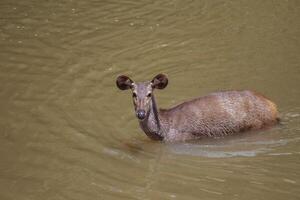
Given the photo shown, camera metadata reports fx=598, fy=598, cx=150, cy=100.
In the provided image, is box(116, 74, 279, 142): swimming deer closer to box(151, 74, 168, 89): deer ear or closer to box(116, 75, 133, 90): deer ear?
box(116, 75, 133, 90): deer ear

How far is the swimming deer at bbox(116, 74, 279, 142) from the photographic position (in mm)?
9000

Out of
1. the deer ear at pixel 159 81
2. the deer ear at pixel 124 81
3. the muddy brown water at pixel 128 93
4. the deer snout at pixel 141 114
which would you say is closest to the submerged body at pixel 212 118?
the muddy brown water at pixel 128 93

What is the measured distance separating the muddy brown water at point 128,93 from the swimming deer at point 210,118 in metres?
0.18

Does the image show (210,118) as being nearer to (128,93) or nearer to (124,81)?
(124,81)

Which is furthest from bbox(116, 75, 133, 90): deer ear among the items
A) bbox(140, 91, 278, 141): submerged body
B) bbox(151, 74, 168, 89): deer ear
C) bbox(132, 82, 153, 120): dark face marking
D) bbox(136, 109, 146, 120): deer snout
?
bbox(136, 109, 146, 120): deer snout

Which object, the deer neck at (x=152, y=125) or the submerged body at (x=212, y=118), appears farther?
the submerged body at (x=212, y=118)

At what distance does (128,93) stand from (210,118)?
6.92ft

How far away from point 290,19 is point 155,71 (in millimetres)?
3934

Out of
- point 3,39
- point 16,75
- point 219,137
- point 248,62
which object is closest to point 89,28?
point 3,39

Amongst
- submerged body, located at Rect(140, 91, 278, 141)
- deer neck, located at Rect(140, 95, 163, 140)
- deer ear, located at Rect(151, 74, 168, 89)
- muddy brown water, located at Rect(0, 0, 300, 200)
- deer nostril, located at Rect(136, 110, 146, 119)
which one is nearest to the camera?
muddy brown water, located at Rect(0, 0, 300, 200)

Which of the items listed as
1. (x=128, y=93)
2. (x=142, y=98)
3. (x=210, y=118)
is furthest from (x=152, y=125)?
(x=128, y=93)

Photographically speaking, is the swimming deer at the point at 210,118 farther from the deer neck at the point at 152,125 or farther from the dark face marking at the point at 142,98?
the dark face marking at the point at 142,98

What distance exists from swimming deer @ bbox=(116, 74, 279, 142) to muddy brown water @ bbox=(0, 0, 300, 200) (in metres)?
0.18

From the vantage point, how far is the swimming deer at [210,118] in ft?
29.5
